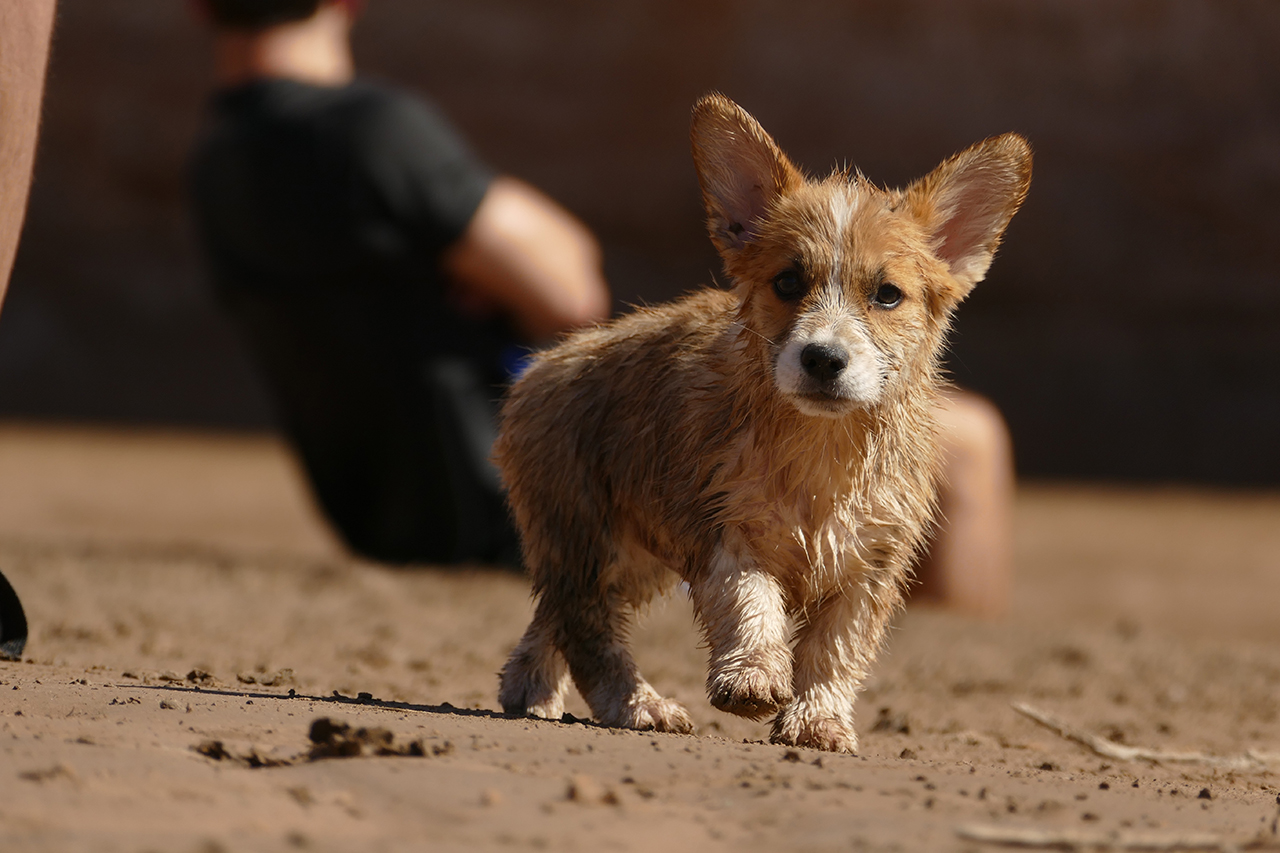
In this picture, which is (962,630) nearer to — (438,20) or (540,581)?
(540,581)

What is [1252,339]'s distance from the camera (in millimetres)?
15969

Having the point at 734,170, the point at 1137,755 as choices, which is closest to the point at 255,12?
the point at 734,170

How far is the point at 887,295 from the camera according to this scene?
3523 mm

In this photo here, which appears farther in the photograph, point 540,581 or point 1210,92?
point 1210,92

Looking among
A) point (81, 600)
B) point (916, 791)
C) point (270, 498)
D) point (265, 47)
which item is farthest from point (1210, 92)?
point (916, 791)

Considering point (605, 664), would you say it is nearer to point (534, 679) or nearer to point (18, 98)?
point (534, 679)

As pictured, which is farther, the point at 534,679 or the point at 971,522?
the point at 971,522

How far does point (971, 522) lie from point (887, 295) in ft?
11.1

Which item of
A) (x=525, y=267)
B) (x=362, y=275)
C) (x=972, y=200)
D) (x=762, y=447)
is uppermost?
(x=972, y=200)

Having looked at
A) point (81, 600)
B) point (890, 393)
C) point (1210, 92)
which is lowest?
point (81, 600)

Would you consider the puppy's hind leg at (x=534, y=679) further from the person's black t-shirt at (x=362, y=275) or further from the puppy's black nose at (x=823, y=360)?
the person's black t-shirt at (x=362, y=275)

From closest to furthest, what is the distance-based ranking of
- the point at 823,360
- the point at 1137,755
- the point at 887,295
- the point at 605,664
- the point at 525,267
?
1. the point at 823,360
2. the point at 887,295
3. the point at 605,664
4. the point at 1137,755
5. the point at 525,267

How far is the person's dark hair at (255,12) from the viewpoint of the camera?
6.83 meters

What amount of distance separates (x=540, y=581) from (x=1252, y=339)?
14.1 m
